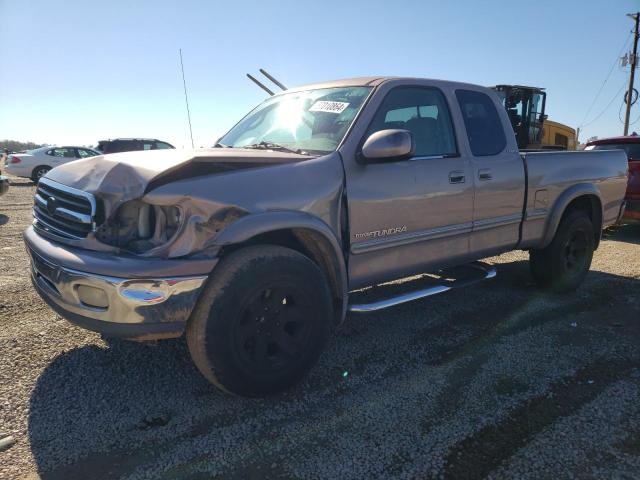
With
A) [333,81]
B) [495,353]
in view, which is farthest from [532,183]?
[333,81]

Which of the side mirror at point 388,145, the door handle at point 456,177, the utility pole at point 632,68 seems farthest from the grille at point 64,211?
the utility pole at point 632,68

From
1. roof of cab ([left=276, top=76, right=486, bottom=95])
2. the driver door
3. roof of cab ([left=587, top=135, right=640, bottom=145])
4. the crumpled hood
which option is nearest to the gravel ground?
the driver door

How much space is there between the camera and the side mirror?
3039 mm

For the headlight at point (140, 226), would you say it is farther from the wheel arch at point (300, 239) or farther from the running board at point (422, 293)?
the running board at point (422, 293)

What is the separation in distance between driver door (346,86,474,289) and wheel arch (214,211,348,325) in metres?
0.16

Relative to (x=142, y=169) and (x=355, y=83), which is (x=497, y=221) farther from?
(x=142, y=169)

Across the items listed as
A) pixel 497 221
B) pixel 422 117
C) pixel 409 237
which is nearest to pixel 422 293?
pixel 409 237

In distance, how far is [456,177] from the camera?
3.74 meters

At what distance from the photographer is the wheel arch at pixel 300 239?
2576 mm

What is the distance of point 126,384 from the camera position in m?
2.99

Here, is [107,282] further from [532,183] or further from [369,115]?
[532,183]

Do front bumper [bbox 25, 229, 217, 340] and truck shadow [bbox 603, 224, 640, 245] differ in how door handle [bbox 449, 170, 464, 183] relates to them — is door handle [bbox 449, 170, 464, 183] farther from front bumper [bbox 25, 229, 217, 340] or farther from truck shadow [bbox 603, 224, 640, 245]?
truck shadow [bbox 603, 224, 640, 245]

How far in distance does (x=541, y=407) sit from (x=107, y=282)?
2529 millimetres

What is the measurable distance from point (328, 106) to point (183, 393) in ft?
7.28
